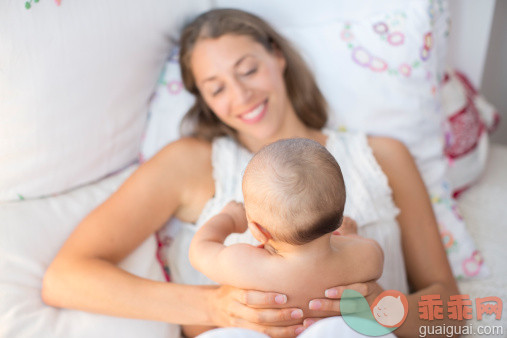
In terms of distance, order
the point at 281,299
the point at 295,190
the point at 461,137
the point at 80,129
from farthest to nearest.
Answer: the point at 461,137
the point at 80,129
the point at 281,299
the point at 295,190

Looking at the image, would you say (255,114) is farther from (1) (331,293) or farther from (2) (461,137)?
(2) (461,137)

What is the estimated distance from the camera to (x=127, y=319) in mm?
1020

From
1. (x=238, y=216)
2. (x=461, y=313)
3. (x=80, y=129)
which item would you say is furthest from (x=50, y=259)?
(x=461, y=313)

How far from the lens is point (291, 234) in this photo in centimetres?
70

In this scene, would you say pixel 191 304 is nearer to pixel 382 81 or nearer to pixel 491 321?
pixel 491 321

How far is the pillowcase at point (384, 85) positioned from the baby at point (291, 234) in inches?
22.5

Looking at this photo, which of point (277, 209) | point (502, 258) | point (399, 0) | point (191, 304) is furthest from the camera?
point (399, 0)

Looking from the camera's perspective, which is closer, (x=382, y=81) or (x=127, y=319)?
(x=127, y=319)

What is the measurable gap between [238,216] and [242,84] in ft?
1.40

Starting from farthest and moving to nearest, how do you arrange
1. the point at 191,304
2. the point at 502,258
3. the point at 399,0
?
the point at 399,0 < the point at 502,258 < the point at 191,304

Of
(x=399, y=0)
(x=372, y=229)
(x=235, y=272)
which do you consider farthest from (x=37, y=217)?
(x=399, y=0)

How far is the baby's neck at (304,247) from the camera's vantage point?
76 cm

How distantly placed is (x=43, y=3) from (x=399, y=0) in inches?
40.6

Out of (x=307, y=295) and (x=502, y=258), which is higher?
(x=307, y=295)
